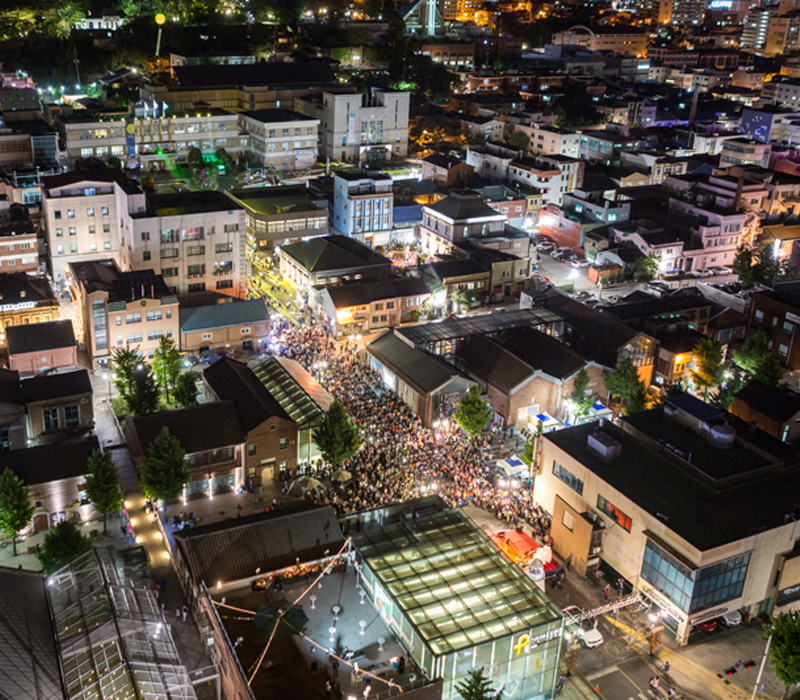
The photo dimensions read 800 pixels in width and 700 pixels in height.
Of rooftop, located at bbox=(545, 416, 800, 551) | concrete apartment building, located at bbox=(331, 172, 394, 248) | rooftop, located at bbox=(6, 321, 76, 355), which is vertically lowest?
rooftop, located at bbox=(6, 321, 76, 355)

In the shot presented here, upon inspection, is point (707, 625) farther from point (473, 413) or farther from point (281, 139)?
point (281, 139)

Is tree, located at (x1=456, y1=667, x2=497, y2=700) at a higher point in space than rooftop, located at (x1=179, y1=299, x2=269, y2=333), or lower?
lower

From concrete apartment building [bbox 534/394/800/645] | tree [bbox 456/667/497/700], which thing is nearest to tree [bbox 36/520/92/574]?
tree [bbox 456/667/497/700]

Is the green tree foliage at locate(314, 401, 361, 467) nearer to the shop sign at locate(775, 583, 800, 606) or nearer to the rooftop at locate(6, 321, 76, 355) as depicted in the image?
the rooftop at locate(6, 321, 76, 355)

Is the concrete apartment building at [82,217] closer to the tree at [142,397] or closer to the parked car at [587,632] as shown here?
the tree at [142,397]

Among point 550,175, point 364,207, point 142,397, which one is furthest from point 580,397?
point 550,175

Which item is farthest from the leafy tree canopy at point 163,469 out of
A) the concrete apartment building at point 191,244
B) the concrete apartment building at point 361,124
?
the concrete apartment building at point 361,124
